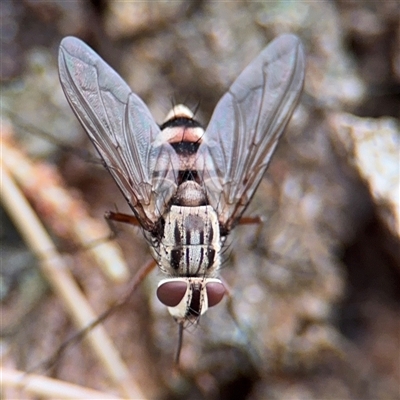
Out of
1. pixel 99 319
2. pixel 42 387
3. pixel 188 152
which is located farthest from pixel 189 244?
pixel 42 387

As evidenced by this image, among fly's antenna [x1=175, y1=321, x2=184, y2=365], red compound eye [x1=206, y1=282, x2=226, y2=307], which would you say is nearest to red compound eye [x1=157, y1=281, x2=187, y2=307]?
red compound eye [x1=206, y1=282, x2=226, y2=307]

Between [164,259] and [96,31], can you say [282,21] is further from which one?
[164,259]

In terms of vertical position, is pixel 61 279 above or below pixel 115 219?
below

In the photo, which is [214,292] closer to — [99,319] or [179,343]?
[179,343]

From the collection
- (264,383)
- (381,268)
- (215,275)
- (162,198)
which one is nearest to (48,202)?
(162,198)

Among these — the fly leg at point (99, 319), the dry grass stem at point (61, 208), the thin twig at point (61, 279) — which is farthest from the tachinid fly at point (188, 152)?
the thin twig at point (61, 279)
